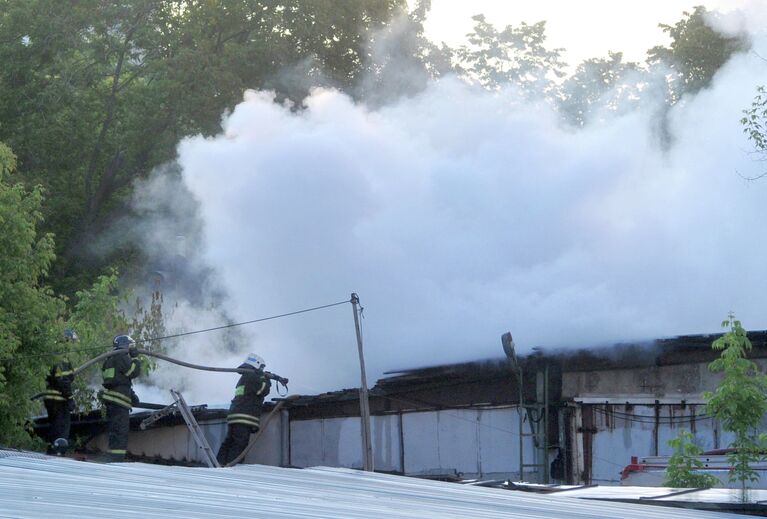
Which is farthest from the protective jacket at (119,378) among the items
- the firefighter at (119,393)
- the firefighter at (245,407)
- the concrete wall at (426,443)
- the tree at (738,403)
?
the tree at (738,403)


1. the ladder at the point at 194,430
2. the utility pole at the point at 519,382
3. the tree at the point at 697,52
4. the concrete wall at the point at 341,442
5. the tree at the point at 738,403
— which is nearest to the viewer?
the tree at the point at 738,403

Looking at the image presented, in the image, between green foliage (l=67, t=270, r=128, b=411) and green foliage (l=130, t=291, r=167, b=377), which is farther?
green foliage (l=130, t=291, r=167, b=377)

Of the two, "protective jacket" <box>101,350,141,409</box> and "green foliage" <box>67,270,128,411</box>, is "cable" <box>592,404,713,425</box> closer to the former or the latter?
"protective jacket" <box>101,350,141,409</box>

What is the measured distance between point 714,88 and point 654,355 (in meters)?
11.1

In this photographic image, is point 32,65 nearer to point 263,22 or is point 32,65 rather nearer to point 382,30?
point 263,22

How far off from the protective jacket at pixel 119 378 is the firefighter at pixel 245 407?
134 centimetres

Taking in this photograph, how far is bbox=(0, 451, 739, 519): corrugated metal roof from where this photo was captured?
15.1 feet

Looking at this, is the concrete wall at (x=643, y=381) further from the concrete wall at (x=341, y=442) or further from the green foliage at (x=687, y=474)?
the green foliage at (x=687, y=474)

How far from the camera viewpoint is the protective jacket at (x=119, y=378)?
13750mm

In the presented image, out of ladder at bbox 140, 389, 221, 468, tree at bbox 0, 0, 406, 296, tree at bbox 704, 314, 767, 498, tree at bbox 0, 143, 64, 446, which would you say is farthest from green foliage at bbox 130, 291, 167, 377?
tree at bbox 704, 314, 767, 498

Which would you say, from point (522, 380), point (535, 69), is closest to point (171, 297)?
point (522, 380)

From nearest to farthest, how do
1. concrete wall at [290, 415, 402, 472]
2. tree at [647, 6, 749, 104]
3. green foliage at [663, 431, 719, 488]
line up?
green foliage at [663, 431, 719, 488] → concrete wall at [290, 415, 402, 472] → tree at [647, 6, 749, 104]

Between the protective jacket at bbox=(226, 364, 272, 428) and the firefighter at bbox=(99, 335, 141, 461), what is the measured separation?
1.30 m

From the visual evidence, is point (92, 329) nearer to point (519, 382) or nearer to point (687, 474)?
point (519, 382)
